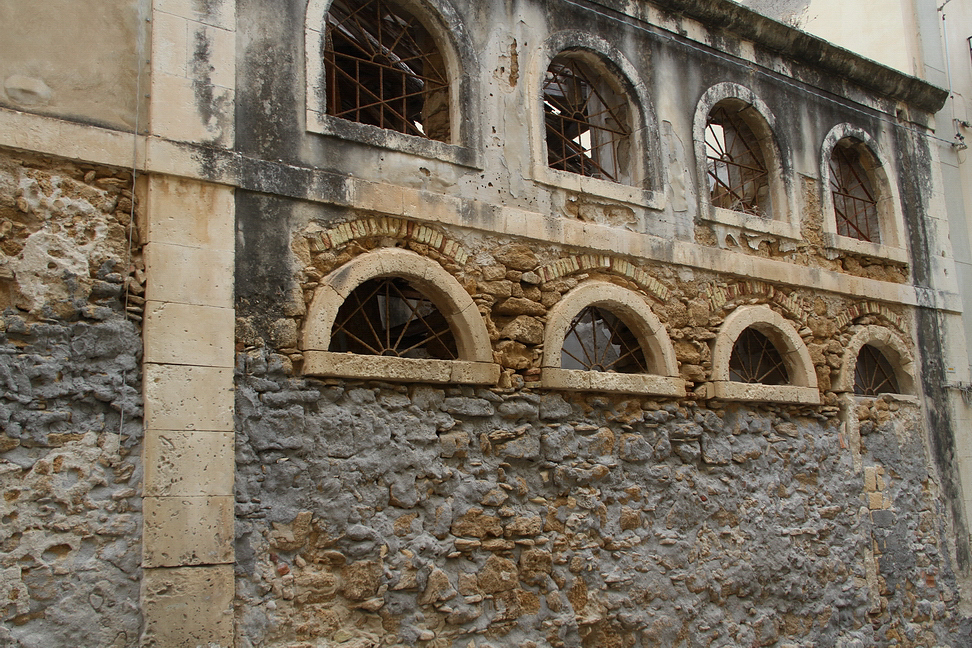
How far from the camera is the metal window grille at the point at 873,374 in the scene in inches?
334

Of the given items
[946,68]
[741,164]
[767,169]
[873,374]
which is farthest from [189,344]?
[946,68]

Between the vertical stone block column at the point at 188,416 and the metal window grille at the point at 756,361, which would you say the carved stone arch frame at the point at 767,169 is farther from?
the vertical stone block column at the point at 188,416

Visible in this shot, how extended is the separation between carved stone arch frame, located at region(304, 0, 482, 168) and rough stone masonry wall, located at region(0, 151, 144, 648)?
143 centimetres

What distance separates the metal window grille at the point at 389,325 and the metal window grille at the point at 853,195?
4737 millimetres

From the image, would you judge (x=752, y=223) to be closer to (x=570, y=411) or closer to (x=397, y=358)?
(x=570, y=411)

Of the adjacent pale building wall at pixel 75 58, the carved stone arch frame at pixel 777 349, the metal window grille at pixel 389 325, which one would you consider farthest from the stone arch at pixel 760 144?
the adjacent pale building wall at pixel 75 58

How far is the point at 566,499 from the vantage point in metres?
6.13

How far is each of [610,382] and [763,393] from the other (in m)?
1.68

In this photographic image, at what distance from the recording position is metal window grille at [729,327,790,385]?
25.5 feet

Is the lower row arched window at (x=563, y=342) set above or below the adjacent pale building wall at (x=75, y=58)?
below

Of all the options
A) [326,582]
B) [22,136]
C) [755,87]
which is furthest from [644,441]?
[22,136]

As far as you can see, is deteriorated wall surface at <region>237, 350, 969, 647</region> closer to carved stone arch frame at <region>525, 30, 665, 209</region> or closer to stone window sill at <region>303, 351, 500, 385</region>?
stone window sill at <region>303, 351, 500, 385</region>

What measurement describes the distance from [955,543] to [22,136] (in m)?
8.48

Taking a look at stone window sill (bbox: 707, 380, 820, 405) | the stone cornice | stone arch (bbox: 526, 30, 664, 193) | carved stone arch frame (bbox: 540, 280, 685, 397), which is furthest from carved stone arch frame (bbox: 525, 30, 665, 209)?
stone window sill (bbox: 707, 380, 820, 405)
